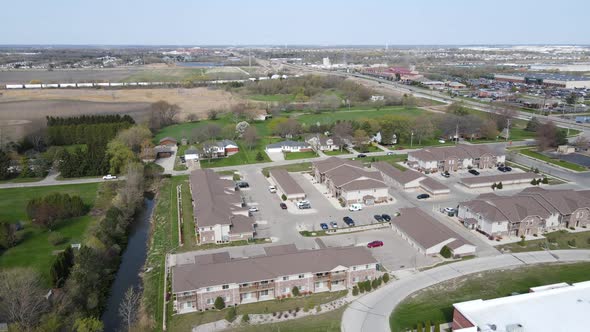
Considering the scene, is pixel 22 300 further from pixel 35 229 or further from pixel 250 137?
pixel 250 137

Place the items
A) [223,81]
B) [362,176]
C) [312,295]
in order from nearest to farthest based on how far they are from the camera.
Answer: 1. [312,295]
2. [362,176]
3. [223,81]

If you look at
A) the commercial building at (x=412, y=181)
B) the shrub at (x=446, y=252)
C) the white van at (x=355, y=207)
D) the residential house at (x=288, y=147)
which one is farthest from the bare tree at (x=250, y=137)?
the shrub at (x=446, y=252)

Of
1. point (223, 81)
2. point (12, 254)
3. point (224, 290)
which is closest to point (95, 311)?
point (224, 290)

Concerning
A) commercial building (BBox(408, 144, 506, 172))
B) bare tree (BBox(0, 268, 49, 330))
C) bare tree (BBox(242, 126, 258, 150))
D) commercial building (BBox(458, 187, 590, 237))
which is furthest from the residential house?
bare tree (BBox(0, 268, 49, 330))

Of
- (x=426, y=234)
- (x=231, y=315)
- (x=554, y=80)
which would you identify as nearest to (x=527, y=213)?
(x=426, y=234)

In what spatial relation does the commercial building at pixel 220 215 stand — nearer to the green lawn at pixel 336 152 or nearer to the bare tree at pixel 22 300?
the bare tree at pixel 22 300

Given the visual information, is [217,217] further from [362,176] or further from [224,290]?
[362,176]
